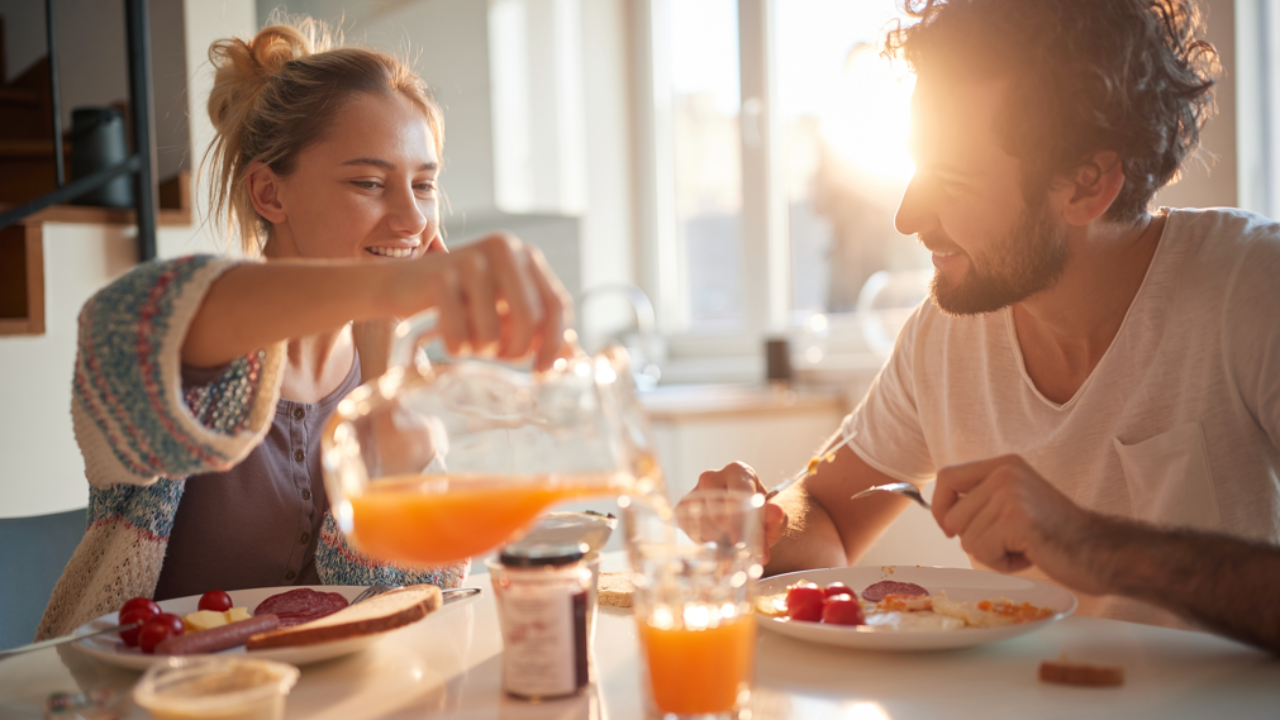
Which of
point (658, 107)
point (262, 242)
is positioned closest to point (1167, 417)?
point (262, 242)

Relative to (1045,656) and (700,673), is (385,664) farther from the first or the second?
(1045,656)

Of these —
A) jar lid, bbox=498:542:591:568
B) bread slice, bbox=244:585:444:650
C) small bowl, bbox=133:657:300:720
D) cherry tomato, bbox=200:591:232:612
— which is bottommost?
cherry tomato, bbox=200:591:232:612

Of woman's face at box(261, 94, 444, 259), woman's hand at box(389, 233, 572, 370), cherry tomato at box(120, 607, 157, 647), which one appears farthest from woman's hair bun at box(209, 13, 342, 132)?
woman's hand at box(389, 233, 572, 370)

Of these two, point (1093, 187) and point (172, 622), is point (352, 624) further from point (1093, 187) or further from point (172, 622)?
point (1093, 187)

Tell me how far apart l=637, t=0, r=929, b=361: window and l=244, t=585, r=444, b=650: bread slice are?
215 cm

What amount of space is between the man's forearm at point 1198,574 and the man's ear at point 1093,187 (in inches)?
20.4

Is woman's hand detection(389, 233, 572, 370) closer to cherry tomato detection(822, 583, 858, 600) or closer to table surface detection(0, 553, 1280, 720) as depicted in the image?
table surface detection(0, 553, 1280, 720)

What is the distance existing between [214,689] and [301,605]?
11.7 inches

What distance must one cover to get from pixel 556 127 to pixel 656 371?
0.85 metres

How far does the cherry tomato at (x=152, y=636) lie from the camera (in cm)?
88

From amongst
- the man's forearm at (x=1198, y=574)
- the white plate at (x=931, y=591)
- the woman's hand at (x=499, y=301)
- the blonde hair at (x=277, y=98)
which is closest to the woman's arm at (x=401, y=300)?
the woman's hand at (x=499, y=301)

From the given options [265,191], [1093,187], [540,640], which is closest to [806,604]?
[540,640]

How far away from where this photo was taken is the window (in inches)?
121

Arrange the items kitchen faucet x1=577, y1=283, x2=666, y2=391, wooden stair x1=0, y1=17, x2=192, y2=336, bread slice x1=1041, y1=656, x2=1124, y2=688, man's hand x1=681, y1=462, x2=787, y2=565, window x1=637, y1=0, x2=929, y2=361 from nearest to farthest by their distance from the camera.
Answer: bread slice x1=1041, y1=656, x2=1124, y2=688
man's hand x1=681, y1=462, x2=787, y2=565
wooden stair x1=0, y1=17, x2=192, y2=336
window x1=637, y1=0, x2=929, y2=361
kitchen faucet x1=577, y1=283, x2=666, y2=391
